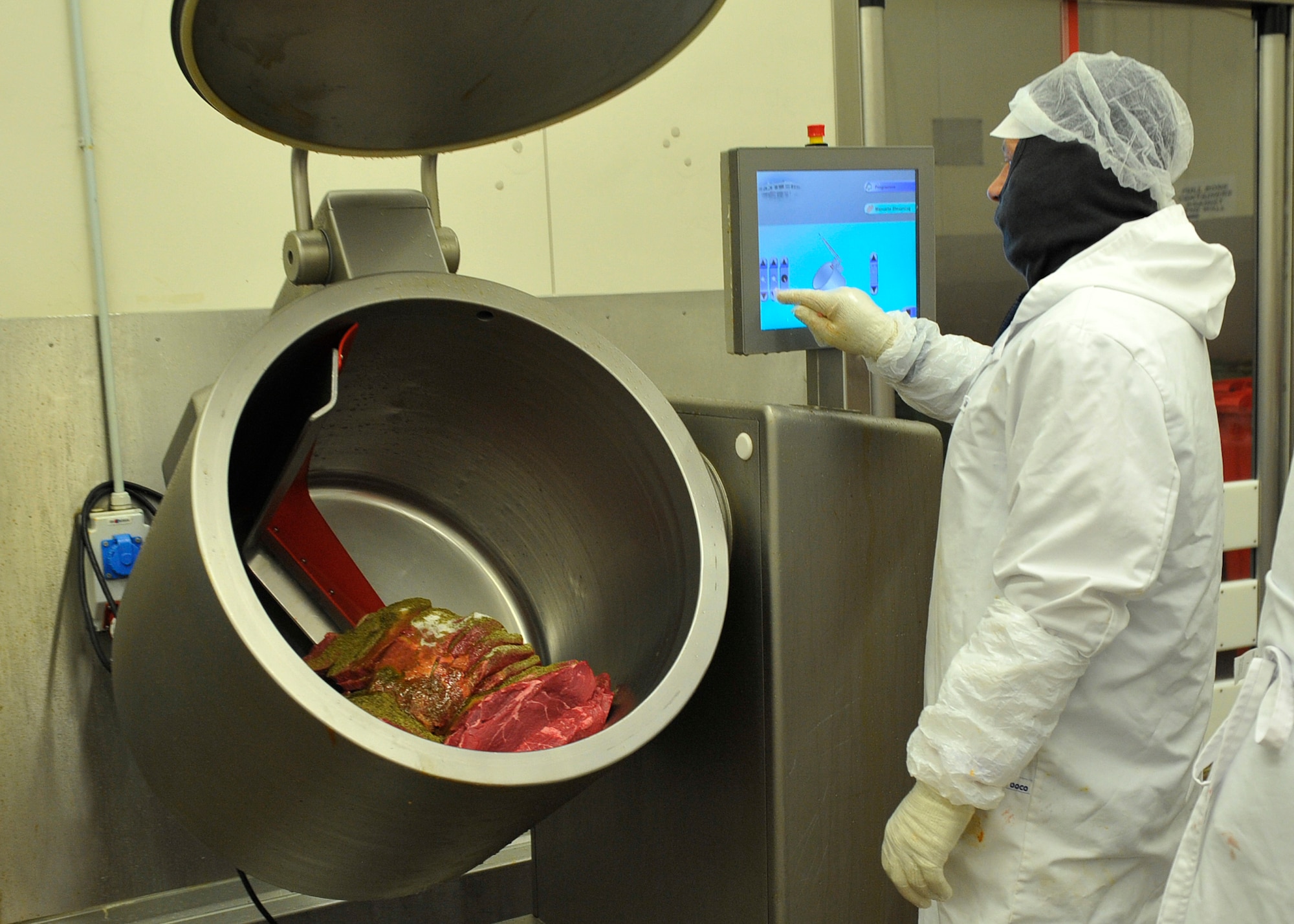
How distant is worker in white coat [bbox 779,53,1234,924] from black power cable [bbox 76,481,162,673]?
112 cm

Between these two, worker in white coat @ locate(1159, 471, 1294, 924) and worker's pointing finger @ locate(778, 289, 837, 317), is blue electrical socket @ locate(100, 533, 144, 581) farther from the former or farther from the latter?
worker in white coat @ locate(1159, 471, 1294, 924)

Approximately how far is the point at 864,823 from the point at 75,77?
1.46m

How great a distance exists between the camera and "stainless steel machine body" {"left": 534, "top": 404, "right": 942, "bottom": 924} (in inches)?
→ 41.8

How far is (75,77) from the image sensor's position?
1.51 meters

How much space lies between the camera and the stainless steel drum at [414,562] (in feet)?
2.53

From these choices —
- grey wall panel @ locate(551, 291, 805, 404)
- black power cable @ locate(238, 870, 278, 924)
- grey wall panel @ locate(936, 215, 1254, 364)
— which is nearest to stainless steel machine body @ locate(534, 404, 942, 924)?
black power cable @ locate(238, 870, 278, 924)

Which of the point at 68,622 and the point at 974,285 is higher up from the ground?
the point at 974,285

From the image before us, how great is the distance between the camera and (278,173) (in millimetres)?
1654

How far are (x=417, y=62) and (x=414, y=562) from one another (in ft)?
1.91

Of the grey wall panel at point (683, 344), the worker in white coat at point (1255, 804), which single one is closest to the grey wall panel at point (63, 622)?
the grey wall panel at point (683, 344)

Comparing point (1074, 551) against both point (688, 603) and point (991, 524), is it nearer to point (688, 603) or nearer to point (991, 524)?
point (991, 524)

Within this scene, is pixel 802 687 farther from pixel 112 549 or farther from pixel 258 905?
pixel 112 549

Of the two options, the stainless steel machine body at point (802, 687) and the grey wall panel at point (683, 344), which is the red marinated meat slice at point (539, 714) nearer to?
the stainless steel machine body at point (802, 687)

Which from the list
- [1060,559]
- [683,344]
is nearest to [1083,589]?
[1060,559]
